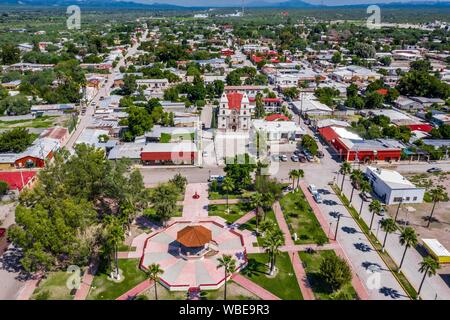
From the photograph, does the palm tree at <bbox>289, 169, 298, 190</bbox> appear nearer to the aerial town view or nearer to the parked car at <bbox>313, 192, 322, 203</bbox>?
the aerial town view

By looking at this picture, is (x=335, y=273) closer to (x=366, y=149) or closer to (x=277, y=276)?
(x=277, y=276)

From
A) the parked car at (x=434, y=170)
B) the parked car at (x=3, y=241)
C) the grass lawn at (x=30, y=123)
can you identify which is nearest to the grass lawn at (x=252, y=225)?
the parked car at (x=3, y=241)

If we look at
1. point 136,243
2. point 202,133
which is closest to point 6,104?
point 202,133

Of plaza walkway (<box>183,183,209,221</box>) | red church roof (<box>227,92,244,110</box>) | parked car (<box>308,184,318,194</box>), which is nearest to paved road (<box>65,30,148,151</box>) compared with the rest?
plaza walkway (<box>183,183,209,221</box>)

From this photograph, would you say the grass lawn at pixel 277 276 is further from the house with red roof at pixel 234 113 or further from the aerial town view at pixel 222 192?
the house with red roof at pixel 234 113
